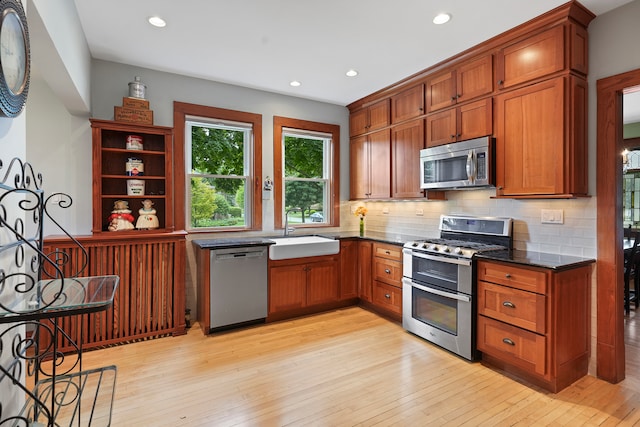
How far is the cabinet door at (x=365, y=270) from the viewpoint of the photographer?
4.08 metres

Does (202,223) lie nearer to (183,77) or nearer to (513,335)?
(183,77)

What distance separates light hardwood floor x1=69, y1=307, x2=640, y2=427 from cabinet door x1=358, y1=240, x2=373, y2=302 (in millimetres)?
880

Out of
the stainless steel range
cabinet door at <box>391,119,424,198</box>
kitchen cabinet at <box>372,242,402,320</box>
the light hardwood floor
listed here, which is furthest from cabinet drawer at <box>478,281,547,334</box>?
cabinet door at <box>391,119,424,198</box>

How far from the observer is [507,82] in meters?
2.79

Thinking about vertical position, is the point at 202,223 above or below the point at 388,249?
above

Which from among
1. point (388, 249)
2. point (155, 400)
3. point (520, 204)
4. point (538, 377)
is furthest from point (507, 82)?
point (155, 400)

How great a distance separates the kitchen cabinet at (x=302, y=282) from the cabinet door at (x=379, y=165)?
103 centimetres

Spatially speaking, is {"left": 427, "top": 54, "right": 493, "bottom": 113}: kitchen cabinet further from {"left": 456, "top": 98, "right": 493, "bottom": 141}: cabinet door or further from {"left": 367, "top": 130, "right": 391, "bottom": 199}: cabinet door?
{"left": 367, "top": 130, "right": 391, "bottom": 199}: cabinet door

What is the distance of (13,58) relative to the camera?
1.27 metres

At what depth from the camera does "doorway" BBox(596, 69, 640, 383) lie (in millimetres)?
2402

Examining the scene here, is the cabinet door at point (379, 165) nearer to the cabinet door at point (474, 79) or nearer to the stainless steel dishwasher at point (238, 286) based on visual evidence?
the cabinet door at point (474, 79)

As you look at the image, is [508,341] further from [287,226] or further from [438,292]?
[287,226]

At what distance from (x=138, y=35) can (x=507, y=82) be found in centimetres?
323

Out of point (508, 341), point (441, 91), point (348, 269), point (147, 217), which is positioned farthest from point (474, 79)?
point (147, 217)
